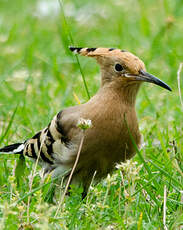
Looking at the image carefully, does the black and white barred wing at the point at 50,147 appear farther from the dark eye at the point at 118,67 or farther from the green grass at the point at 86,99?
the dark eye at the point at 118,67

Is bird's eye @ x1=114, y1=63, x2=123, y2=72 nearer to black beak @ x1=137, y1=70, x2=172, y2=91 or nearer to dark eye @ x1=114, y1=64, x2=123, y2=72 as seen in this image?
dark eye @ x1=114, y1=64, x2=123, y2=72

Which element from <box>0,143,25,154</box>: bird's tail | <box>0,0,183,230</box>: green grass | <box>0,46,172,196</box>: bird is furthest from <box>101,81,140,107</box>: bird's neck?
<box>0,143,25,154</box>: bird's tail

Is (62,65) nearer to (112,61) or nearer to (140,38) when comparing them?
(140,38)

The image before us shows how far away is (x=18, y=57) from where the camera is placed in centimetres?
579

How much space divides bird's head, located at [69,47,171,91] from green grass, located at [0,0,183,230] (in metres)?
0.32

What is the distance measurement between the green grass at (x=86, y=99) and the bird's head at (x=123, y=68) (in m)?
0.32

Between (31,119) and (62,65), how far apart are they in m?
1.62

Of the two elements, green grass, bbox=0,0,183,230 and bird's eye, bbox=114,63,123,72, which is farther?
bird's eye, bbox=114,63,123,72

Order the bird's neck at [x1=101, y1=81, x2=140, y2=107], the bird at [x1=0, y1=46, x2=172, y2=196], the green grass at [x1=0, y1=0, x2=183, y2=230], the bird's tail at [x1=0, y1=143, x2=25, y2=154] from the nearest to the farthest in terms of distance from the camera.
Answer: the green grass at [x1=0, y1=0, x2=183, y2=230] < the bird at [x1=0, y1=46, x2=172, y2=196] < the bird's neck at [x1=101, y1=81, x2=140, y2=107] < the bird's tail at [x1=0, y1=143, x2=25, y2=154]

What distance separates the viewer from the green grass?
2.47 m

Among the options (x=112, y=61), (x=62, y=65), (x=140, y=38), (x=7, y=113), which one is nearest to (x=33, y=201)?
(x=112, y=61)

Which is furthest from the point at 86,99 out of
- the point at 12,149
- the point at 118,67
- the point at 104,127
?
the point at 104,127

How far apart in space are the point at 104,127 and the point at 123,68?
13.5 inches

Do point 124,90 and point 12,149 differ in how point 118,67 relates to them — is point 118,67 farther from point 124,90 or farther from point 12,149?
point 12,149
